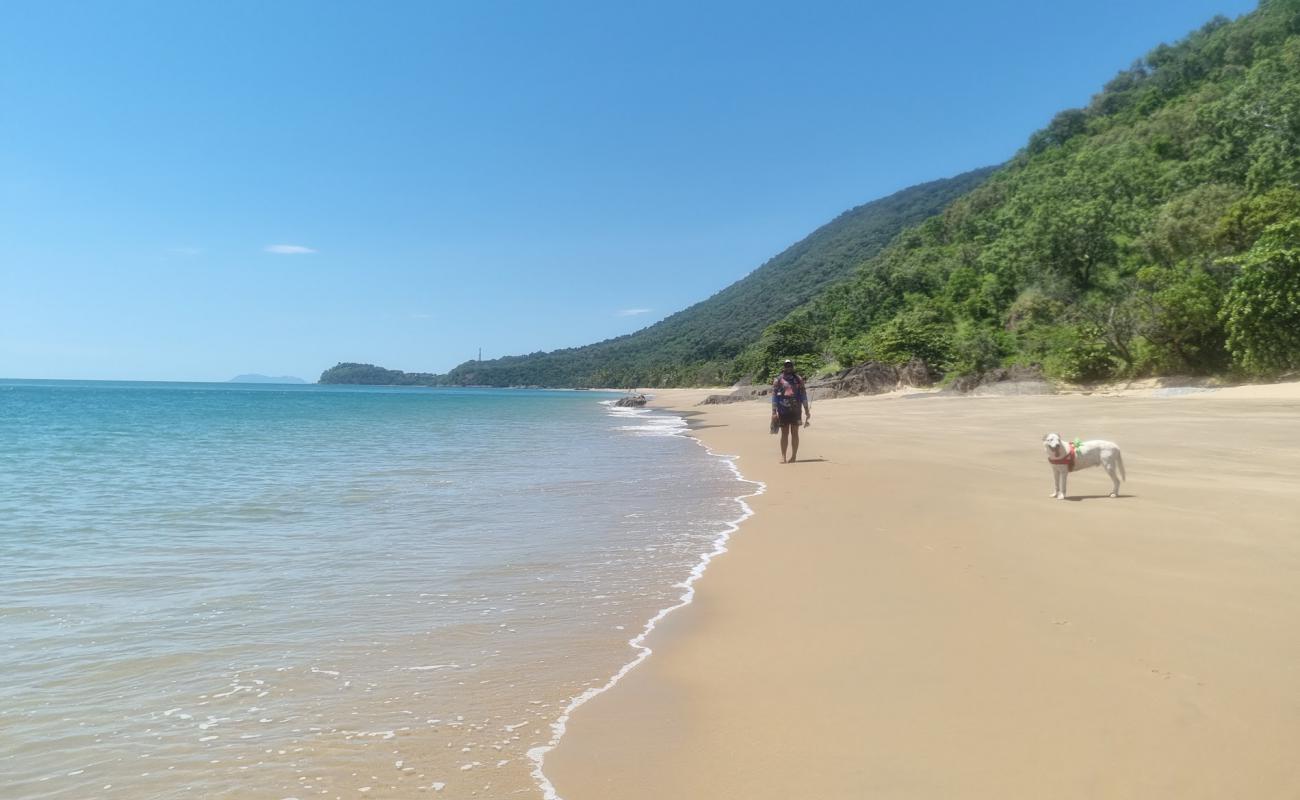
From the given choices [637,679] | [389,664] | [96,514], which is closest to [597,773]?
[637,679]

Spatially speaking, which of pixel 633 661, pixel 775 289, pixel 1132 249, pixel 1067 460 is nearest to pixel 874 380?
pixel 1132 249

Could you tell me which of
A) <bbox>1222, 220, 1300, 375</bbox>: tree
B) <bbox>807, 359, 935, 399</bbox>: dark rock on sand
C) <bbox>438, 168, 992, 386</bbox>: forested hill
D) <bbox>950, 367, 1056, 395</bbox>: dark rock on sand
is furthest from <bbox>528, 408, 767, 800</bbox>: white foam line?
<bbox>438, 168, 992, 386</bbox>: forested hill

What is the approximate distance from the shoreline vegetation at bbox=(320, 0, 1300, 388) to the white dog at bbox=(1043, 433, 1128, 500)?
2017 centimetres

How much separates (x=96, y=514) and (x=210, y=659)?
24.0 feet

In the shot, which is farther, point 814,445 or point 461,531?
point 814,445

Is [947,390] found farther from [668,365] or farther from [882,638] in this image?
[668,365]

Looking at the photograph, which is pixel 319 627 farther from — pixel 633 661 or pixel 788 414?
pixel 788 414

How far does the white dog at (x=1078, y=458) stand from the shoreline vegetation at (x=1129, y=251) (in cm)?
2017

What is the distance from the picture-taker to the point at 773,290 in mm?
167375

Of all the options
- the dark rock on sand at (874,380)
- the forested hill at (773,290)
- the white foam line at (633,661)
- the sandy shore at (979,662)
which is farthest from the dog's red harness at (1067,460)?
the forested hill at (773,290)

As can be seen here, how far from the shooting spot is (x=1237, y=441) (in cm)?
1289

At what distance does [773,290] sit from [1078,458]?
162183 millimetres

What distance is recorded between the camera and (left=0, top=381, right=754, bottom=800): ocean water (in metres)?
3.06

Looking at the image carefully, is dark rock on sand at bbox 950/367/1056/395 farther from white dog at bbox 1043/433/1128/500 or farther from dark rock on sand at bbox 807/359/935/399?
white dog at bbox 1043/433/1128/500
